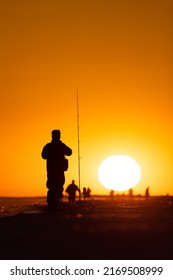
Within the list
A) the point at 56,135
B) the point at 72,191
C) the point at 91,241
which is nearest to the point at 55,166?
the point at 56,135

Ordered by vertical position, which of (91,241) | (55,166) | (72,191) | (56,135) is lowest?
(91,241)

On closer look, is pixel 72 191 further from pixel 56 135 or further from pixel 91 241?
pixel 91 241

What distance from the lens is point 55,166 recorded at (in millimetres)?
17109

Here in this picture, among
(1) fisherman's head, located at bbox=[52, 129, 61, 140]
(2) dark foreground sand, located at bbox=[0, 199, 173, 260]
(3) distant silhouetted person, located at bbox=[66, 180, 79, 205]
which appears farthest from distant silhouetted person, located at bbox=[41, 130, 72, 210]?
(3) distant silhouetted person, located at bbox=[66, 180, 79, 205]

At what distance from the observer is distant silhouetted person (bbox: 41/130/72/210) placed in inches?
671

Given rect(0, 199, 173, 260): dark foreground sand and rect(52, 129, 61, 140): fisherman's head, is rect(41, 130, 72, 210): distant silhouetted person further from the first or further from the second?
rect(0, 199, 173, 260): dark foreground sand

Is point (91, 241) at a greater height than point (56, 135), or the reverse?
point (56, 135)

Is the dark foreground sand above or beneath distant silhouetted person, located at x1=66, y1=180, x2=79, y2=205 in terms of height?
beneath

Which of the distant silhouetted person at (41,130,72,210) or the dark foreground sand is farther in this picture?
the distant silhouetted person at (41,130,72,210)

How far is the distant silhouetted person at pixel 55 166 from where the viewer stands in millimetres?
17031

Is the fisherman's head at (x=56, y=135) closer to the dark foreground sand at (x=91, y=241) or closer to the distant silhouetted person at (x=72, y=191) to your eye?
the dark foreground sand at (x=91, y=241)


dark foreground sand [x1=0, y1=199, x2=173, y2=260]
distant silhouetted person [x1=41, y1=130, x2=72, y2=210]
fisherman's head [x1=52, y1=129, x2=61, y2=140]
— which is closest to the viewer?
dark foreground sand [x1=0, y1=199, x2=173, y2=260]

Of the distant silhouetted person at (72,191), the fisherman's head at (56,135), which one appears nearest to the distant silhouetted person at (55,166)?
the fisherman's head at (56,135)
